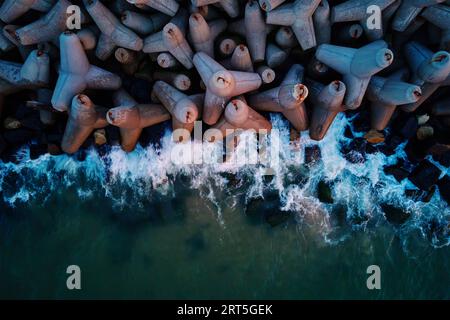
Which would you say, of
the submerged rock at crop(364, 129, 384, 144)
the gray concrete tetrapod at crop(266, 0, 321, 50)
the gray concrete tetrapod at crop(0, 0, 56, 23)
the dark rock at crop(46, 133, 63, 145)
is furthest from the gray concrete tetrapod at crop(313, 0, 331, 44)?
the dark rock at crop(46, 133, 63, 145)

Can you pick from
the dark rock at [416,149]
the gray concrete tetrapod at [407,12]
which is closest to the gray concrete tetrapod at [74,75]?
the gray concrete tetrapod at [407,12]

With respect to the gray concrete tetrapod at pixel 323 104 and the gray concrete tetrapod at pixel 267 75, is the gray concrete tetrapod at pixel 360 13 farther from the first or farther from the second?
the gray concrete tetrapod at pixel 267 75

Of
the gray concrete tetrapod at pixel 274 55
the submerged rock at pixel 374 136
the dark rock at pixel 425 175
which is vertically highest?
the gray concrete tetrapod at pixel 274 55

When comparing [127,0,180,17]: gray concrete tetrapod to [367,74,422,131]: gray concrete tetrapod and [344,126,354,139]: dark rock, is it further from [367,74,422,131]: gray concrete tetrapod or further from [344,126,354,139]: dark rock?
[344,126,354,139]: dark rock

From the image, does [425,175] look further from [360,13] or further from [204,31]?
[204,31]

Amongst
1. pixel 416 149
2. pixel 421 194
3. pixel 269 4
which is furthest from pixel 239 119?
pixel 421 194
